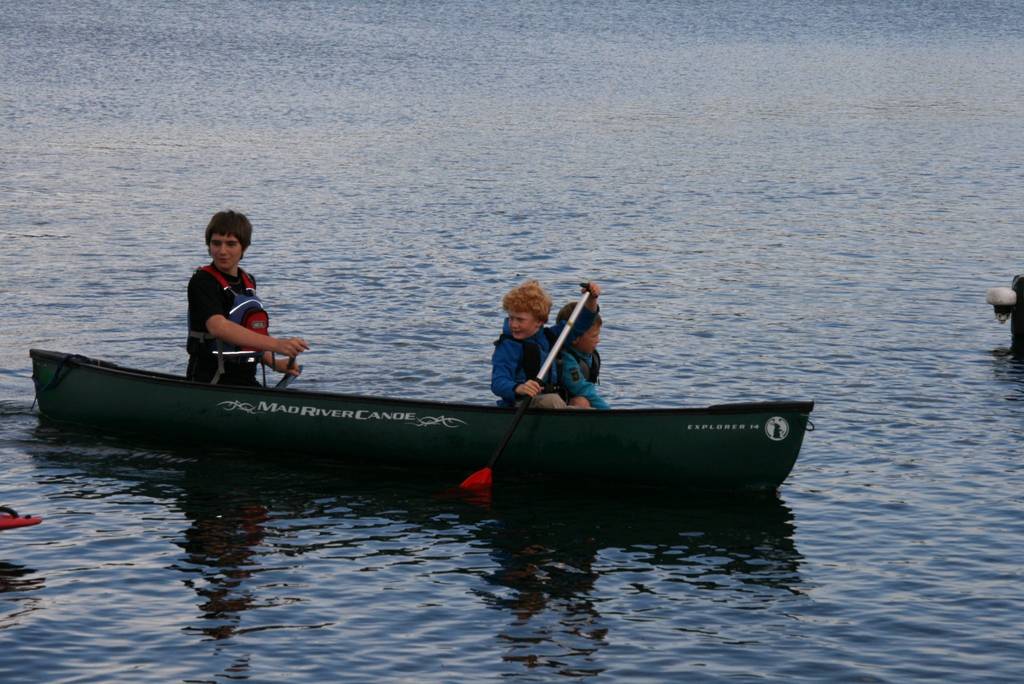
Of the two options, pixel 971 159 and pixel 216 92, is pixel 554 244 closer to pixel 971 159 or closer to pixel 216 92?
pixel 971 159

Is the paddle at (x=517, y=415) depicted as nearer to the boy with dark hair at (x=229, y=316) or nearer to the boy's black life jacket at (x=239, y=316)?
the boy with dark hair at (x=229, y=316)

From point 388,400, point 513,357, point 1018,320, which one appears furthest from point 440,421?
point 1018,320

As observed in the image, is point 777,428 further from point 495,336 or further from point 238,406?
point 495,336

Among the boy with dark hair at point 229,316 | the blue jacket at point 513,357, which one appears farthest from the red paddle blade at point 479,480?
the boy with dark hair at point 229,316

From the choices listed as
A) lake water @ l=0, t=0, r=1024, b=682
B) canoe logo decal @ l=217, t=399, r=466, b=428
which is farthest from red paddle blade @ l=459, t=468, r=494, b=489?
canoe logo decal @ l=217, t=399, r=466, b=428

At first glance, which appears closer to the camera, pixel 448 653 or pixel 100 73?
pixel 448 653

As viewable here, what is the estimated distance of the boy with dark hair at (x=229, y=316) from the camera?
1202cm

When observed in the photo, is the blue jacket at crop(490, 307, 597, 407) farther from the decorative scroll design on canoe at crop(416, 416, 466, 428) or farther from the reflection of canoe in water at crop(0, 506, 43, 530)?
the reflection of canoe in water at crop(0, 506, 43, 530)

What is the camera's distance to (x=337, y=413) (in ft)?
41.7

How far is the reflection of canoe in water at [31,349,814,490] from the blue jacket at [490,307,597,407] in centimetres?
18

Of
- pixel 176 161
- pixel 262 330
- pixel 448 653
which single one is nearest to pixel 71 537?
pixel 262 330

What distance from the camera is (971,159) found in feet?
123

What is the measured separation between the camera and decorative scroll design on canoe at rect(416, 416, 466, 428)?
40.5ft

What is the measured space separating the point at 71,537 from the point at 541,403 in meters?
3.61
